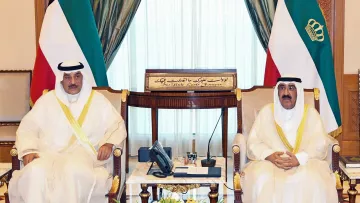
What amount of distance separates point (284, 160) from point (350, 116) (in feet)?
7.55

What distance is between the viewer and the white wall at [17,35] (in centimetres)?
Result: 571

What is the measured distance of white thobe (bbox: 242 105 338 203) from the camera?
11.5 feet

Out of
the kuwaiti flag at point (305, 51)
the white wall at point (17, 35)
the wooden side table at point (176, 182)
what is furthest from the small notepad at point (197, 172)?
the white wall at point (17, 35)

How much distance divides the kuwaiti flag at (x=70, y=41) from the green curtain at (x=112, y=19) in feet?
1.20

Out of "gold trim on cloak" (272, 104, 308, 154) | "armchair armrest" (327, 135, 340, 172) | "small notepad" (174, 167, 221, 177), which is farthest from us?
"gold trim on cloak" (272, 104, 308, 154)

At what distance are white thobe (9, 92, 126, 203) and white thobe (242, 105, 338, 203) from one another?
926mm

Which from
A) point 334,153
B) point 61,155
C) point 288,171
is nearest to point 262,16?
point 334,153

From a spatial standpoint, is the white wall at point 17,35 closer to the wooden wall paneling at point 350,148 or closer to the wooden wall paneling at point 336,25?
the wooden wall paneling at point 336,25

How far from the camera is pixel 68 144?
13.0 feet

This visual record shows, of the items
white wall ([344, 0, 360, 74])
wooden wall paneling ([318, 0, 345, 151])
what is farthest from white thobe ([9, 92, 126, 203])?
white wall ([344, 0, 360, 74])

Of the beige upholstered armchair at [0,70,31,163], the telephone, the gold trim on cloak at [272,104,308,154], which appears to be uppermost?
the beige upholstered armchair at [0,70,31,163]

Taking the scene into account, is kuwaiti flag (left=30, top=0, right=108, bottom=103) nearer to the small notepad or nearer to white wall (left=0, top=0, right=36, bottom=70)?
white wall (left=0, top=0, right=36, bottom=70)

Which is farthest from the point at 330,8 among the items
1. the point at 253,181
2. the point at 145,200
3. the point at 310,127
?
the point at 145,200

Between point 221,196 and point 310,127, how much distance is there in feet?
3.89
